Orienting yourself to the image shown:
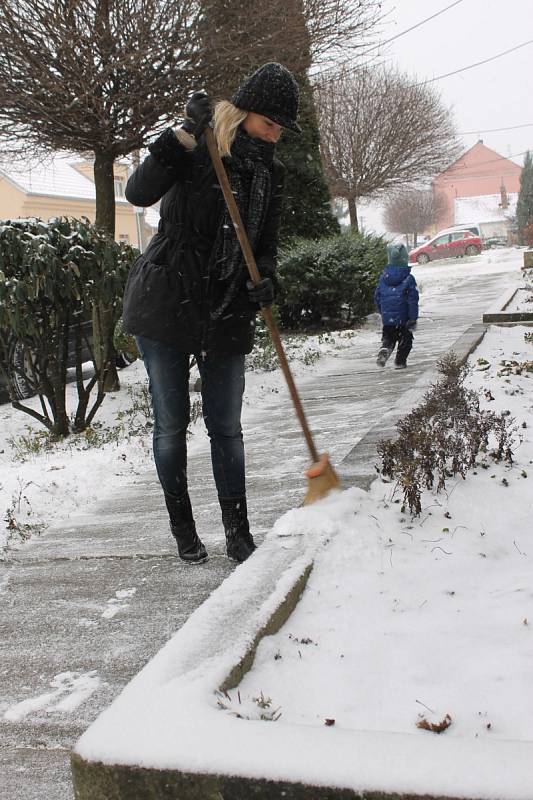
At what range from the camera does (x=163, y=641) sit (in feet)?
8.55

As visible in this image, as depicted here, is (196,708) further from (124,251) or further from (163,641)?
(124,251)

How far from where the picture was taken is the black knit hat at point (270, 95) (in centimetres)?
280

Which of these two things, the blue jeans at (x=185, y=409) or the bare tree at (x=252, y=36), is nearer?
the blue jeans at (x=185, y=409)

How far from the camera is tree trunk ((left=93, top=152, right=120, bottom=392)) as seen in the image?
620 centimetres

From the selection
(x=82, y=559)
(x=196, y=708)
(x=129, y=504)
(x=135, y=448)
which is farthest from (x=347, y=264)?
(x=196, y=708)

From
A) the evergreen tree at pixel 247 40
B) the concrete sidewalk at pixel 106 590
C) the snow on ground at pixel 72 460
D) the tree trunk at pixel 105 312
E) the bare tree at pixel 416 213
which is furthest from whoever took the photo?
the bare tree at pixel 416 213

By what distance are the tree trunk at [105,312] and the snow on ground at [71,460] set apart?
27cm

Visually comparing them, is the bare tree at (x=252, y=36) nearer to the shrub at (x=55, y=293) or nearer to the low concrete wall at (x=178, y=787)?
the shrub at (x=55, y=293)

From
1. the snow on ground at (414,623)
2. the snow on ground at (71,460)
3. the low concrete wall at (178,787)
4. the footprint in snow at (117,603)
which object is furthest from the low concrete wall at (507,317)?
the low concrete wall at (178,787)

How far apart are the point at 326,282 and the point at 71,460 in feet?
25.4

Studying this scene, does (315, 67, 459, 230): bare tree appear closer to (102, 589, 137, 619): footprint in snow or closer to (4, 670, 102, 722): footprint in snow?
(102, 589, 137, 619): footprint in snow

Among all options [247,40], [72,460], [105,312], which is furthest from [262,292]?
[247,40]

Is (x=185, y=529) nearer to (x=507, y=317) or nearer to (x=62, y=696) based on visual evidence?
(x=62, y=696)

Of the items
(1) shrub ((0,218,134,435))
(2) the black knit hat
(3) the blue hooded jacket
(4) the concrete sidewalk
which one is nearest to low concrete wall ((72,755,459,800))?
(4) the concrete sidewalk
